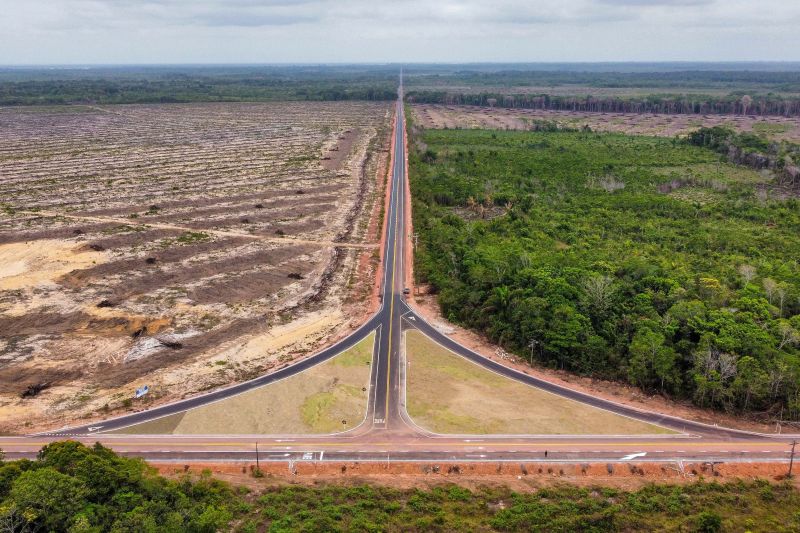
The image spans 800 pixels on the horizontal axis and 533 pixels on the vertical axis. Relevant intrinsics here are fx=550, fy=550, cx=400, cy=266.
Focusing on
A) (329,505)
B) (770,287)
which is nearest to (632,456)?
(329,505)

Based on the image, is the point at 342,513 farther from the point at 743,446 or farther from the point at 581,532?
the point at 743,446

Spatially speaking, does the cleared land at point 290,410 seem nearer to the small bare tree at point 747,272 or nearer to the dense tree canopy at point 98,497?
the dense tree canopy at point 98,497

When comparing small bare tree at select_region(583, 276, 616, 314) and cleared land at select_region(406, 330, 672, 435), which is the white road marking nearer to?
cleared land at select_region(406, 330, 672, 435)

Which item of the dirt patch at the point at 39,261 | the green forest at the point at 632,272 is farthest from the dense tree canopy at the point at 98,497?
the dirt patch at the point at 39,261

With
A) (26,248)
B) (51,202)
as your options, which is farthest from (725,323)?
(51,202)

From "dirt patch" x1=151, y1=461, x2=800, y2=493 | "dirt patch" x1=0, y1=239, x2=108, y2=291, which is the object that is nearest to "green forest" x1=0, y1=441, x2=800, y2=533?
"dirt patch" x1=151, y1=461, x2=800, y2=493

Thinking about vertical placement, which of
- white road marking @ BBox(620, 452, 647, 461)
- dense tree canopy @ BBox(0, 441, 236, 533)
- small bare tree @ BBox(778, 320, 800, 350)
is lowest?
white road marking @ BBox(620, 452, 647, 461)

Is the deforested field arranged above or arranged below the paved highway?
above
